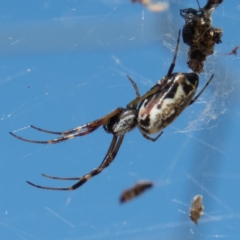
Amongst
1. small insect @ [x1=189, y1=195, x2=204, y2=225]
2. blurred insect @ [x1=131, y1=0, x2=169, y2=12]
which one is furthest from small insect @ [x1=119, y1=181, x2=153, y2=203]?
blurred insect @ [x1=131, y1=0, x2=169, y2=12]

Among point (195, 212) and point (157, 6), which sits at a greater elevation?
point (157, 6)

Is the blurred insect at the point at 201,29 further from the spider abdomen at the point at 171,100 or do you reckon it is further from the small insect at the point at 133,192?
the small insect at the point at 133,192

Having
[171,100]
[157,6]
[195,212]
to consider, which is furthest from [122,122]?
[157,6]

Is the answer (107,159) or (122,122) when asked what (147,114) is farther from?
(107,159)

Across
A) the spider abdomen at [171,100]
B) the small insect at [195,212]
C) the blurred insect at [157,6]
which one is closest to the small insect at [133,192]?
the small insect at [195,212]

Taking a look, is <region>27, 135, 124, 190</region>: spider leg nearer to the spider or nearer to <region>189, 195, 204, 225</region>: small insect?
the spider

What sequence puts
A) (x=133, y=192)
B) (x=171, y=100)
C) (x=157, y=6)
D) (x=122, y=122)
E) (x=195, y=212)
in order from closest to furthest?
(x=171, y=100)
(x=122, y=122)
(x=195, y=212)
(x=157, y=6)
(x=133, y=192)

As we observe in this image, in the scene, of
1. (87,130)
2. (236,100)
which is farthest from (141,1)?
(87,130)

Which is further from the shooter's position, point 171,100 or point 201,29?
point 201,29
